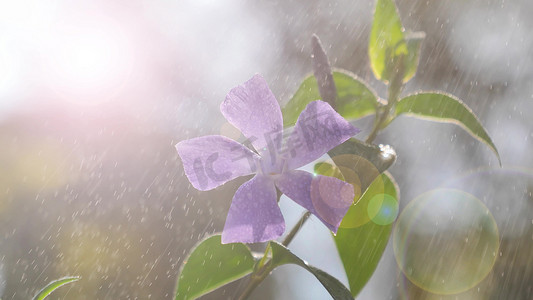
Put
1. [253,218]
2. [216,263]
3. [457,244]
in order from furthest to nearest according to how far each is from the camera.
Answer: [457,244] < [216,263] < [253,218]

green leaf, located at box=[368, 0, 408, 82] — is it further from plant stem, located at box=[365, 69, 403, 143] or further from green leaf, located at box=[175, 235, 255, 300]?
green leaf, located at box=[175, 235, 255, 300]

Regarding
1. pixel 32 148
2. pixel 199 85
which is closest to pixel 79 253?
pixel 32 148

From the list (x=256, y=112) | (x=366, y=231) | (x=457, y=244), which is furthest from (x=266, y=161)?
(x=457, y=244)

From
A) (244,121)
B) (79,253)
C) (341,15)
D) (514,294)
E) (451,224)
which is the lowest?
(514,294)

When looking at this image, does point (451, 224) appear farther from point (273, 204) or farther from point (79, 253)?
point (273, 204)

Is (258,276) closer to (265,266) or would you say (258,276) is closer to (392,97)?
(265,266)

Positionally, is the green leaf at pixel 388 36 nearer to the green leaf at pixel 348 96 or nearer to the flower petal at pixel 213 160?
the green leaf at pixel 348 96

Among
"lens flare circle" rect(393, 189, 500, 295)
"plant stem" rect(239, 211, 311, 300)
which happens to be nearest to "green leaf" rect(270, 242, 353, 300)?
"plant stem" rect(239, 211, 311, 300)
